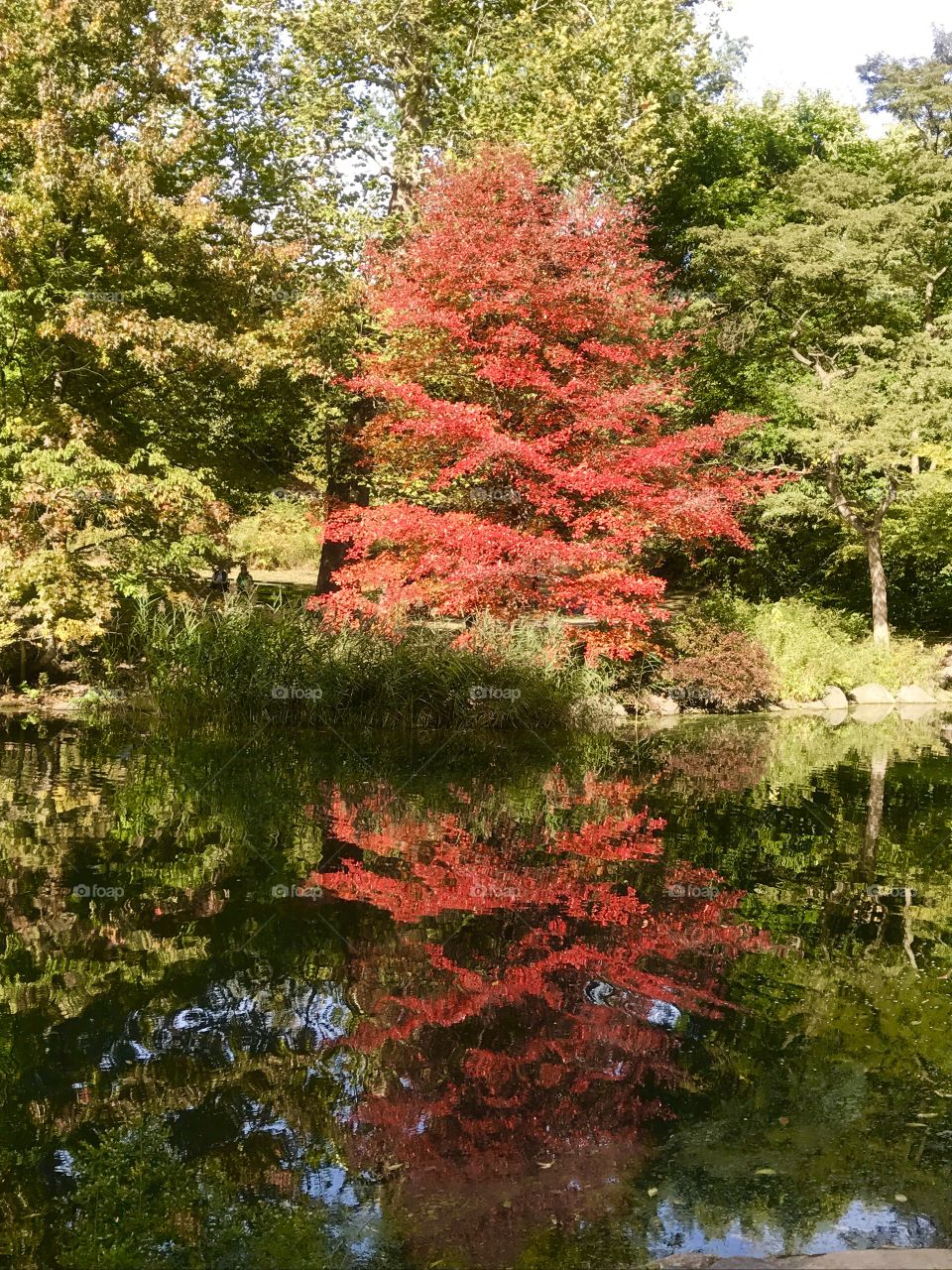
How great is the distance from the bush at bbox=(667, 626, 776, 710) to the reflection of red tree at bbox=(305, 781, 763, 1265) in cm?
809

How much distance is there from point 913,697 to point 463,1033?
615 inches

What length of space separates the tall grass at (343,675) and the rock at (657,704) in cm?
216

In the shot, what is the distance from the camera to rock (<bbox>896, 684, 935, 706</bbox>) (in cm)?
1794

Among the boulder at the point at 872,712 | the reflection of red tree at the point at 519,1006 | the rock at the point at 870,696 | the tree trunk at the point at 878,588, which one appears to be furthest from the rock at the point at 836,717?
the reflection of red tree at the point at 519,1006

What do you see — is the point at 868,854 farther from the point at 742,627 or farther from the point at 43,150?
the point at 43,150

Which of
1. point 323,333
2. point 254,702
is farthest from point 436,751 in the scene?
point 323,333

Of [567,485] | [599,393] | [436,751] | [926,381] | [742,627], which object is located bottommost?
[436,751]

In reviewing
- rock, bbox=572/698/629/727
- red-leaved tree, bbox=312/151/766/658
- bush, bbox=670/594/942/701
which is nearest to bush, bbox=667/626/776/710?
bush, bbox=670/594/942/701

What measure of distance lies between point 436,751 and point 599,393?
16.9ft

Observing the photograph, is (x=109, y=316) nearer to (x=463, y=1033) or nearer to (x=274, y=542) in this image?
(x=463, y=1033)

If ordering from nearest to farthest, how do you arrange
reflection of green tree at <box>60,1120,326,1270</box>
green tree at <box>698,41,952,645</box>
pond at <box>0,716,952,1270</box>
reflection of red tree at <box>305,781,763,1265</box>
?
1. reflection of green tree at <box>60,1120,326,1270</box>
2. pond at <box>0,716,952,1270</box>
3. reflection of red tree at <box>305,781,763,1265</box>
4. green tree at <box>698,41,952,645</box>

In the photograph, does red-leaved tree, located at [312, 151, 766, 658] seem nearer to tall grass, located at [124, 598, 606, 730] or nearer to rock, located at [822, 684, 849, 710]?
tall grass, located at [124, 598, 606, 730]

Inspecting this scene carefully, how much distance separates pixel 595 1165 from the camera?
3299 mm

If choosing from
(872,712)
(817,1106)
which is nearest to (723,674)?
(872,712)
